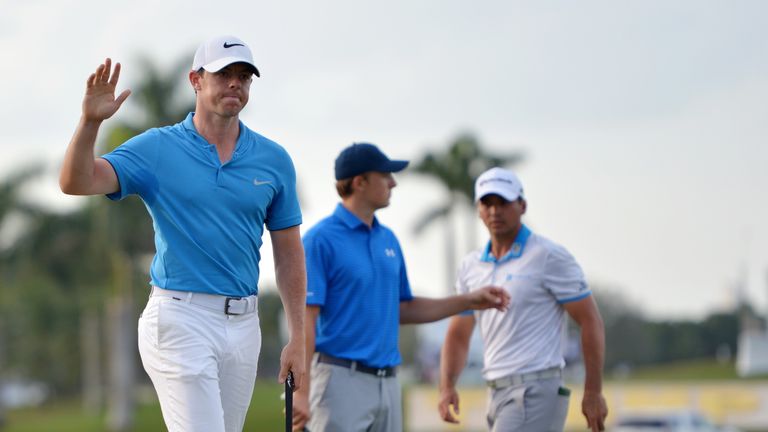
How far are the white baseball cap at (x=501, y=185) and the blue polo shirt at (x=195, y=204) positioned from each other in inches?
100

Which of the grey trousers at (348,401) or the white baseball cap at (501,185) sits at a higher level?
the white baseball cap at (501,185)

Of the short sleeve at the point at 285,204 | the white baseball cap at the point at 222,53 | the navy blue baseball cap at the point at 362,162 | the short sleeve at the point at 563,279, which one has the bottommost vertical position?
the short sleeve at the point at 563,279

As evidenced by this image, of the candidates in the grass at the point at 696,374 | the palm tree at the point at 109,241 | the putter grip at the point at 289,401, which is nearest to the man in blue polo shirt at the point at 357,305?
the putter grip at the point at 289,401

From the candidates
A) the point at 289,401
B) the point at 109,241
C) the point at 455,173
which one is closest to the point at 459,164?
the point at 455,173

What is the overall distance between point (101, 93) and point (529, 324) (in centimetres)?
366

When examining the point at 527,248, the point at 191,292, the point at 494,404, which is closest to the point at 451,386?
the point at 494,404

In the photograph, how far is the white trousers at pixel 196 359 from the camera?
5312mm

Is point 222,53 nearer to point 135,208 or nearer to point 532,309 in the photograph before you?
point 532,309

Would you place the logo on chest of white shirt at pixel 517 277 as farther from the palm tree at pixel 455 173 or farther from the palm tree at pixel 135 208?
the palm tree at pixel 455 173

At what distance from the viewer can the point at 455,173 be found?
51938 millimetres

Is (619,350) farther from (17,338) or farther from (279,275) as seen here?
(279,275)

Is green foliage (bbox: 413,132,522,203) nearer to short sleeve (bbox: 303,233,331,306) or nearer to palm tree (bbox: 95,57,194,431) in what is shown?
palm tree (bbox: 95,57,194,431)

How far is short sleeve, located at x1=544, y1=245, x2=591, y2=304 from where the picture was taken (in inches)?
312

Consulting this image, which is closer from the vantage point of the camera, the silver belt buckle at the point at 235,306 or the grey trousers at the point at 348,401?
the silver belt buckle at the point at 235,306
